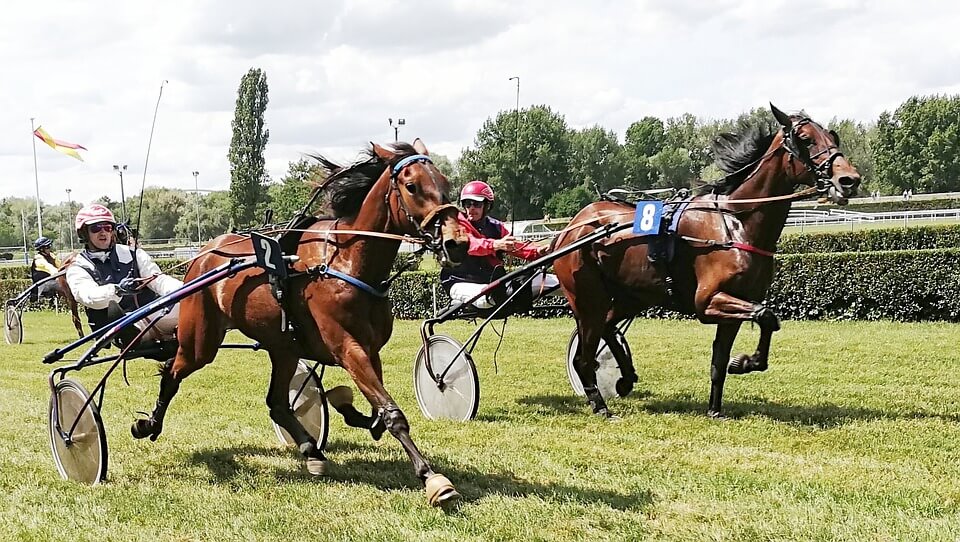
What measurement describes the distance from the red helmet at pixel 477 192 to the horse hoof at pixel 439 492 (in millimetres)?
3304

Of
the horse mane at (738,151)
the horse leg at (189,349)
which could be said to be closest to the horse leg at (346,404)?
the horse leg at (189,349)

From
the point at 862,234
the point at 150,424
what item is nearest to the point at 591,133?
the point at 862,234

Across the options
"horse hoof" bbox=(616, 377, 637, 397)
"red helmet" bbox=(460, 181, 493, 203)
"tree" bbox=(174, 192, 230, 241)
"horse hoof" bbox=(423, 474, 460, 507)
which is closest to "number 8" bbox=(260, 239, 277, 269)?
"horse hoof" bbox=(423, 474, 460, 507)

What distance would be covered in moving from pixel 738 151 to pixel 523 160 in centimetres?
4511

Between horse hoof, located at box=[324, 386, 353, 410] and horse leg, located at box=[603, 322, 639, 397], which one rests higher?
horse hoof, located at box=[324, 386, 353, 410]

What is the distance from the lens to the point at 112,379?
9961 mm

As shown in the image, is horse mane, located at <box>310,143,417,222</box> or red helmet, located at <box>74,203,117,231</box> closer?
horse mane, located at <box>310,143,417,222</box>

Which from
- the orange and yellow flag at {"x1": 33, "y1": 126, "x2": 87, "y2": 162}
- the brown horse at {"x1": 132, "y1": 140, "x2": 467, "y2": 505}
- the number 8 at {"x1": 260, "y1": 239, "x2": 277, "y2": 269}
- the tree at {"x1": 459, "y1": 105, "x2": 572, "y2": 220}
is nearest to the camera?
the brown horse at {"x1": 132, "y1": 140, "x2": 467, "y2": 505}

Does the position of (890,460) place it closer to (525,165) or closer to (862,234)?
(862,234)

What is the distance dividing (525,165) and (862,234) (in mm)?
33547

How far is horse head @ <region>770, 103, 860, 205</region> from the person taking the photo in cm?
588

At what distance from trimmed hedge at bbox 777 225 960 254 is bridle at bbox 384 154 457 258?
1377 cm

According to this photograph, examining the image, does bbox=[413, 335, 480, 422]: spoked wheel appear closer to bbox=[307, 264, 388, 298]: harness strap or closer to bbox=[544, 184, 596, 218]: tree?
bbox=[307, 264, 388, 298]: harness strap

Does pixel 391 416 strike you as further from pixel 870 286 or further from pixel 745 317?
pixel 870 286
